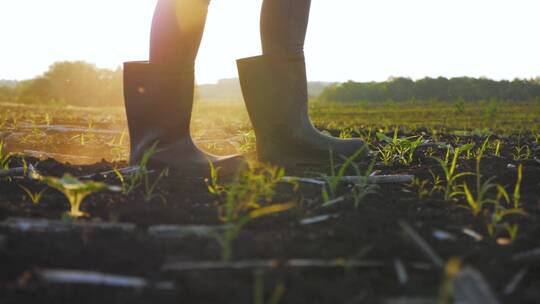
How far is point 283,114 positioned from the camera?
2.58m

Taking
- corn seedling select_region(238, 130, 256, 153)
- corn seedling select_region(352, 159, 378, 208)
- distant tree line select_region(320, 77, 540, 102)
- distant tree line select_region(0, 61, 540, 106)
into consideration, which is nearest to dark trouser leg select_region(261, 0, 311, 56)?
corn seedling select_region(238, 130, 256, 153)

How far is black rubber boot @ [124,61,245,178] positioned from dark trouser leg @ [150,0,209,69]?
0.06m

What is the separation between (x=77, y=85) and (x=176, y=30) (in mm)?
26738

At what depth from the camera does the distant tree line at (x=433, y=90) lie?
59.4 ft

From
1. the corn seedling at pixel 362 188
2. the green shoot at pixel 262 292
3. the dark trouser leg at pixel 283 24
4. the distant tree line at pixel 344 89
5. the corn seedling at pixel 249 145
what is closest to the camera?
the green shoot at pixel 262 292

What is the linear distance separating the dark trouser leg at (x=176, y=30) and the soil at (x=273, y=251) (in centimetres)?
82

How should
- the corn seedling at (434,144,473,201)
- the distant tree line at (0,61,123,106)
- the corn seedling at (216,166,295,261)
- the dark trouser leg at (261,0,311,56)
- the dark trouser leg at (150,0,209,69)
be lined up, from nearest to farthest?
the corn seedling at (216,166,295,261) → the corn seedling at (434,144,473,201) → the dark trouser leg at (150,0,209,69) → the dark trouser leg at (261,0,311,56) → the distant tree line at (0,61,123,106)

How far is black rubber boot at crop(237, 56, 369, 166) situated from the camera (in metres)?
2.52

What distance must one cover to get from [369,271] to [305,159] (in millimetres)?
1552

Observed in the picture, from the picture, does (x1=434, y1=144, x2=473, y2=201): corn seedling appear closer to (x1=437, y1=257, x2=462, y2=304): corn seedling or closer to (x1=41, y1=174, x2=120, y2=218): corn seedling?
(x1=437, y1=257, x2=462, y2=304): corn seedling

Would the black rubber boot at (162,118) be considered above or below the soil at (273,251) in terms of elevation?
above

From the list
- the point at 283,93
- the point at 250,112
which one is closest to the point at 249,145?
the point at 250,112

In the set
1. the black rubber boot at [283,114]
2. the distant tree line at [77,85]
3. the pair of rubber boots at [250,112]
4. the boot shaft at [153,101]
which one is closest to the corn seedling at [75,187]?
the pair of rubber boots at [250,112]

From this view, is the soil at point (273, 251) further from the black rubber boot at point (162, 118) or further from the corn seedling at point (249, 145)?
the corn seedling at point (249, 145)
